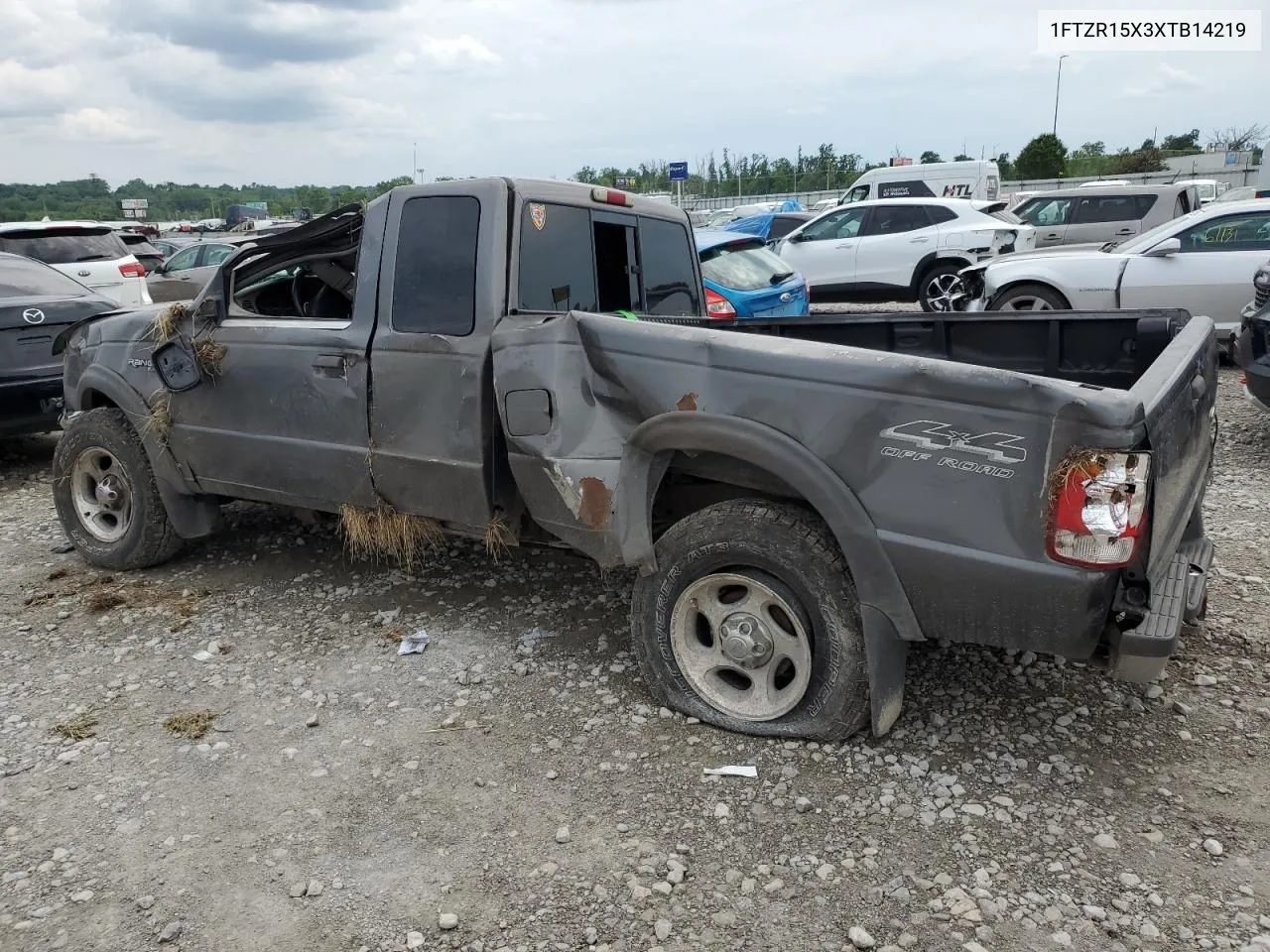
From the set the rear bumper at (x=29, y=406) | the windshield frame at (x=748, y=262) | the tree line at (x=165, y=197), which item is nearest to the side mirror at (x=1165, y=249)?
the windshield frame at (x=748, y=262)

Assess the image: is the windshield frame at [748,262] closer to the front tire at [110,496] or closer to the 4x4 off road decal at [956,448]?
the front tire at [110,496]

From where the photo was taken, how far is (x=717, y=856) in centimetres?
284

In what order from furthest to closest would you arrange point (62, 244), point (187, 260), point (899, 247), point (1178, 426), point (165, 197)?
point (165, 197) < point (187, 260) < point (899, 247) < point (62, 244) < point (1178, 426)

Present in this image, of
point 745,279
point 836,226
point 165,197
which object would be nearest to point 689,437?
point 745,279

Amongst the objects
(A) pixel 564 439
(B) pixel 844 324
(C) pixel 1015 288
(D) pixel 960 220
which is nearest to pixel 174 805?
(A) pixel 564 439

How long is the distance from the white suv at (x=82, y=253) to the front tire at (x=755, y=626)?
9.82 m

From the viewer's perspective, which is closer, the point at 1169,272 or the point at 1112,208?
the point at 1169,272

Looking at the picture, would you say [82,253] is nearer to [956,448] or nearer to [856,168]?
[956,448]

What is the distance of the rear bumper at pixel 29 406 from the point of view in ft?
22.8

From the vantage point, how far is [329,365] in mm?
4184

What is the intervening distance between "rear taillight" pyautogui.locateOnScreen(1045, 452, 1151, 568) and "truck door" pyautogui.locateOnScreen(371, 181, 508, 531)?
2.10 metres

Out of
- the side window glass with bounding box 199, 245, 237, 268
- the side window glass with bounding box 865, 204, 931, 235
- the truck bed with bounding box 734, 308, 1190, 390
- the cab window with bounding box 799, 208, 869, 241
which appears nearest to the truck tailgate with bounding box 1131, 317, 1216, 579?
the truck bed with bounding box 734, 308, 1190, 390

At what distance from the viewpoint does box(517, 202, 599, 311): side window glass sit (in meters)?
3.89

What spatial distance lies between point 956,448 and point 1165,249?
27.1 ft
